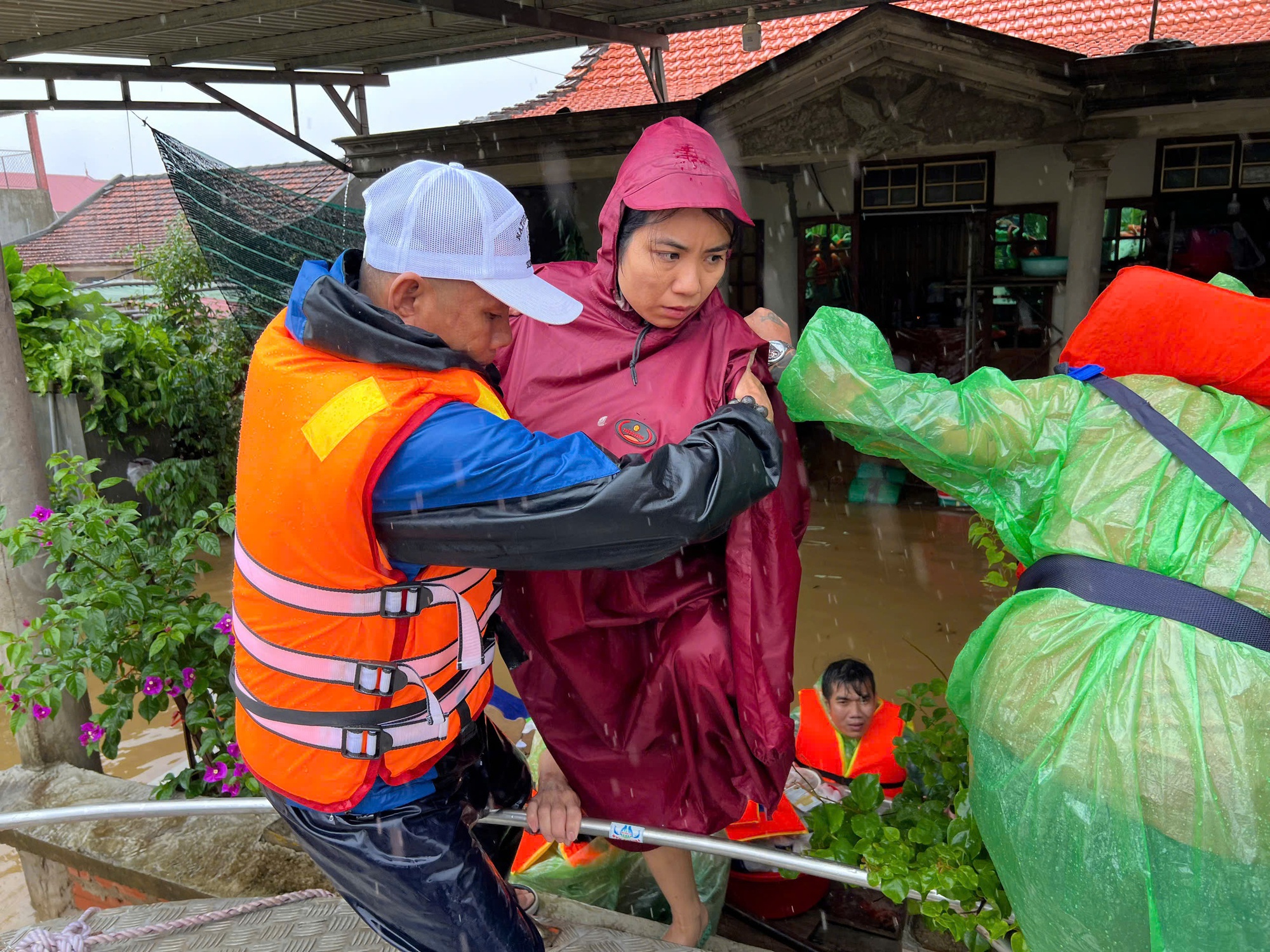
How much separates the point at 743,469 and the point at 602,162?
21.5 feet

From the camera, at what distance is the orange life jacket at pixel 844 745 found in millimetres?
3443

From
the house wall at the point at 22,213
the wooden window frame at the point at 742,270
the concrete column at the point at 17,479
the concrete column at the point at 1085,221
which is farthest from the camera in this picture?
the house wall at the point at 22,213

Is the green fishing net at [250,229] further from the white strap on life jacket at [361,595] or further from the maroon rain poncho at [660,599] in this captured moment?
the white strap on life jacket at [361,595]

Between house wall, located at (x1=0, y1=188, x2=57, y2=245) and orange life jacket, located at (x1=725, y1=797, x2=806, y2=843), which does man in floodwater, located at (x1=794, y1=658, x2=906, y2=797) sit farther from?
house wall, located at (x1=0, y1=188, x2=57, y2=245)

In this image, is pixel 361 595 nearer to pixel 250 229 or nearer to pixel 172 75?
pixel 172 75

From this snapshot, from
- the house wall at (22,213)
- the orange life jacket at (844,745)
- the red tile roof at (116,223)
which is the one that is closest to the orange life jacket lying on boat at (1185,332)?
the orange life jacket at (844,745)

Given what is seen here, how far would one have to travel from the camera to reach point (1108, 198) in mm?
7879

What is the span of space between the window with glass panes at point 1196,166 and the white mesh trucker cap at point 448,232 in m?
7.73

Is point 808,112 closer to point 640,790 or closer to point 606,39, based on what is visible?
point 606,39

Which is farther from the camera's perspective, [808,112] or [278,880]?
[808,112]

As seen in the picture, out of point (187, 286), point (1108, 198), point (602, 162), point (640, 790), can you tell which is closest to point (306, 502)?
point (640, 790)

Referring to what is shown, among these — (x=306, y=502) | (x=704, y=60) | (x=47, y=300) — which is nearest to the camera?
(x=306, y=502)

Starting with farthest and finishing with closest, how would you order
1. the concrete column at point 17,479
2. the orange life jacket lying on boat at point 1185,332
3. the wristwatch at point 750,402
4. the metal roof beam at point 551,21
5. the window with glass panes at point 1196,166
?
1. the window with glass panes at point 1196,166
2. the metal roof beam at point 551,21
3. the concrete column at point 17,479
4. the orange life jacket lying on boat at point 1185,332
5. the wristwatch at point 750,402

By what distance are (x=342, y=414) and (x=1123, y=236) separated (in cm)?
819
